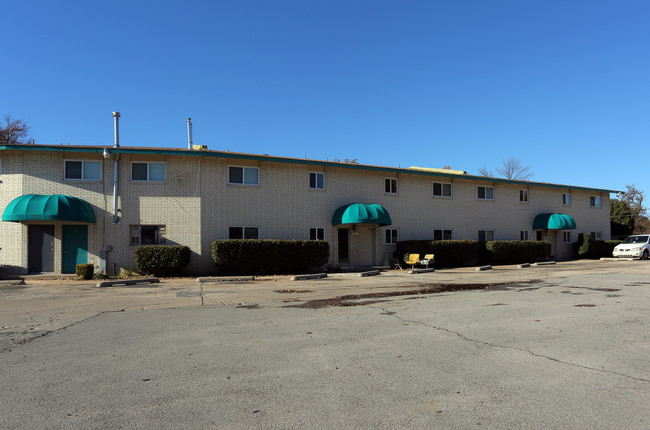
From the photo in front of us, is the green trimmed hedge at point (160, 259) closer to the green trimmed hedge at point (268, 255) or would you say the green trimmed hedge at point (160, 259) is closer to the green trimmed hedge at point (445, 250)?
the green trimmed hedge at point (268, 255)

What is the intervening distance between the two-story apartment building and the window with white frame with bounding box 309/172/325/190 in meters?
0.05

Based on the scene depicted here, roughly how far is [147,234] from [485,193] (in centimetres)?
2162

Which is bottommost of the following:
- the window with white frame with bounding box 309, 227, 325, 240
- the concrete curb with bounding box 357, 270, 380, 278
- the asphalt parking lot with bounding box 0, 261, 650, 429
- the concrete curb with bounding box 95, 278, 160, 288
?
the concrete curb with bounding box 357, 270, 380, 278

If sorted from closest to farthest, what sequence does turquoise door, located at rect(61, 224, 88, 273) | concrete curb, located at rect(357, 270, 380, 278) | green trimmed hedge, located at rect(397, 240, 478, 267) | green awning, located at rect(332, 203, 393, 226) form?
turquoise door, located at rect(61, 224, 88, 273) < concrete curb, located at rect(357, 270, 380, 278) < green awning, located at rect(332, 203, 393, 226) < green trimmed hedge, located at rect(397, 240, 478, 267)

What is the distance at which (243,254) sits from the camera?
19.5 m

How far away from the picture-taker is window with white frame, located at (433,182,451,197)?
88.2 ft

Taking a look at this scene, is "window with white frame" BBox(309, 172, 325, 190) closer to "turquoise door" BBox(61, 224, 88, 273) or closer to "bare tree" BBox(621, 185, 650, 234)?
"turquoise door" BBox(61, 224, 88, 273)

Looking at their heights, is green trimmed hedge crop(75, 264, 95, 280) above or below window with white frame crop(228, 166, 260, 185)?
below

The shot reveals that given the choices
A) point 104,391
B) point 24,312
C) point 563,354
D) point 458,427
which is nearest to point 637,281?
point 563,354

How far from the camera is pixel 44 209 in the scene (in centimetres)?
1725

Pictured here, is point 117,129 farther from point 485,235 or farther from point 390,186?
point 485,235

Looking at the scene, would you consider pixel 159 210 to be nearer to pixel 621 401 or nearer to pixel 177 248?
pixel 177 248

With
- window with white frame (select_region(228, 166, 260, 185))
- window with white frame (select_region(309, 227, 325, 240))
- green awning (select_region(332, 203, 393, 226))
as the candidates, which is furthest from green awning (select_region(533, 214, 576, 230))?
window with white frame (select_region(228, 166, 260, 185))

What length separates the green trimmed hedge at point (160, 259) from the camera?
18.5 meters
